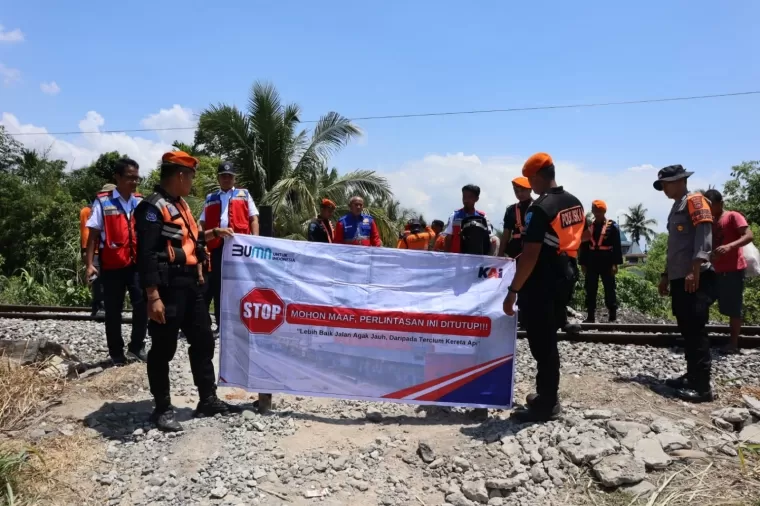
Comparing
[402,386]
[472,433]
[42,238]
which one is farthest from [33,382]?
[42,238]

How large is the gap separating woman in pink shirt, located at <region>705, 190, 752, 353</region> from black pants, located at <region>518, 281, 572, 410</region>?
10.8 feet

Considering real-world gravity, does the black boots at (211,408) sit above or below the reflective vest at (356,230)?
below

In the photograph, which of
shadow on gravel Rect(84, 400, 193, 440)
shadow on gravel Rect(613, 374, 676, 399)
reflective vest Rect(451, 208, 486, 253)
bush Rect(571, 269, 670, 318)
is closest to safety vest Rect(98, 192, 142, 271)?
shadow on gravel Rect(84, 400, 193, 440)

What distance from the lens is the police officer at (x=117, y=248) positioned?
5.50m

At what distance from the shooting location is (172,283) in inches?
154

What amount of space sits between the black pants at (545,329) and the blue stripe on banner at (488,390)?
333 millimetres

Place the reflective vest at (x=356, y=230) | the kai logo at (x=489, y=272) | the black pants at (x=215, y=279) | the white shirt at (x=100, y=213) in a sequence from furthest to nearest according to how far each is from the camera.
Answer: the reflective vest at (x=356, y=230) → the black pants at (x=215, y=279) → the white shirt at (x=100, y=213) → the kai logo at (x=489, y=272)

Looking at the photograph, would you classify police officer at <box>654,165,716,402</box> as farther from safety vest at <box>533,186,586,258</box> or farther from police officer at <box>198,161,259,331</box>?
police officer at <box>198,161,259,331</box>

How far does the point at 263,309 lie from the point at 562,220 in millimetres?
2342

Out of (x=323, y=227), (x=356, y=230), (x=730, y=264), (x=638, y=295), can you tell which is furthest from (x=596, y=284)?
(x=638, y=295)

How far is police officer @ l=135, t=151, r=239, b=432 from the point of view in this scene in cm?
379

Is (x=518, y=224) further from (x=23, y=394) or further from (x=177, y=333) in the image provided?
(x=23, y=394)

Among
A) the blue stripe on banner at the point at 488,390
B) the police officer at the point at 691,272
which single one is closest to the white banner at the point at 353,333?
the blue stripe on banner at the point at 488,390

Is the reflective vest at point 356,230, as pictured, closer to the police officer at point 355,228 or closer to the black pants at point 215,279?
the police officer at point 355,228
